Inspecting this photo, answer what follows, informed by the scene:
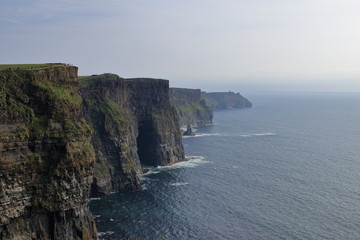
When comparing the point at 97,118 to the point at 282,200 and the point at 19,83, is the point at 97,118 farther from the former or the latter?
the point at 282,200

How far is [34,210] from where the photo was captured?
8069 cm

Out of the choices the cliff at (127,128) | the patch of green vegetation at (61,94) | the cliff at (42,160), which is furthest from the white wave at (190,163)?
the patch of green vegetation at (61,94)

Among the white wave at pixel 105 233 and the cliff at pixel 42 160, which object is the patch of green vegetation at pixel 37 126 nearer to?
the cliff at pixel 42 160

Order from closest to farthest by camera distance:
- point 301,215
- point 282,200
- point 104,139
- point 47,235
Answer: point 47,235
point 301,215
point 282,200
point 104,139

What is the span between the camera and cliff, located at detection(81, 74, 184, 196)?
450 ft

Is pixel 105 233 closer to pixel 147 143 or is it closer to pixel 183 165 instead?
pixel 183 165

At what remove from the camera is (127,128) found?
150 m

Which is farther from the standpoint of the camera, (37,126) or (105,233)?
(105,233)

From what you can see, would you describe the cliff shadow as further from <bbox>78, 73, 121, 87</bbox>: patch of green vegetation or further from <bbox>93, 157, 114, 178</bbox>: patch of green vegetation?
<bbox>93, 157, 114, 178</bbox>: patch of green vegetation

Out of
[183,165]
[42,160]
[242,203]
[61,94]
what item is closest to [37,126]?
[42,160]

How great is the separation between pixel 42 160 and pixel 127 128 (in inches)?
2651

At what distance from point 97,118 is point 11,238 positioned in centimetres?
7039

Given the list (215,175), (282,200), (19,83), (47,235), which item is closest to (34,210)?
(47,235)

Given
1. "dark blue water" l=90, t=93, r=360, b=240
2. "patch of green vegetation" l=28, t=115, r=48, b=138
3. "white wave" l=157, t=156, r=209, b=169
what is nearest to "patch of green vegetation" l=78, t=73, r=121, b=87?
"dark blue water" l=90, t=93, r=360, b=240
